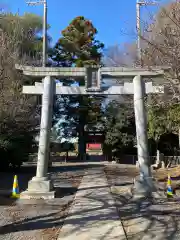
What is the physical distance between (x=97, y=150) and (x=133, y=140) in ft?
119

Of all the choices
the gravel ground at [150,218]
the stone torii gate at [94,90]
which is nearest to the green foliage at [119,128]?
the stone torii gate at [94,90]

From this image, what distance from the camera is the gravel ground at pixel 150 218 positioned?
5.69 m

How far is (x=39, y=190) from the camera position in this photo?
9.88 meters

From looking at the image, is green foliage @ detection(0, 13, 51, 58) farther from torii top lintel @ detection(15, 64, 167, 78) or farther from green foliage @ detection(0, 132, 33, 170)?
torii top lintel @ detection(15, 64, 167, 78)

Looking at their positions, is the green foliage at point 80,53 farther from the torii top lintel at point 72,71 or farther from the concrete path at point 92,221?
the concrete path at point 92,221

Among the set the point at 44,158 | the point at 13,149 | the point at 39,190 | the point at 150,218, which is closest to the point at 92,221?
the point at 150,218

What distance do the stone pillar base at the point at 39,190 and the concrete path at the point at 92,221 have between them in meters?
1.00

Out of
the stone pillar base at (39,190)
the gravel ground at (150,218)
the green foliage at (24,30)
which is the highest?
the green foliage at (24,30)

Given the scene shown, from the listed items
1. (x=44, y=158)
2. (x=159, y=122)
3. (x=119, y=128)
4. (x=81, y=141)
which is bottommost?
(x=44, y=158)

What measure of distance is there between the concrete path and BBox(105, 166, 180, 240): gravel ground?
27 centimetres

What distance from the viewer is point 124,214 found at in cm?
758

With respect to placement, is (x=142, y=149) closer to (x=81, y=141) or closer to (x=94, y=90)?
(x=94, y=90)

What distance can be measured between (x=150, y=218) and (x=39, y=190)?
4314 millimetres

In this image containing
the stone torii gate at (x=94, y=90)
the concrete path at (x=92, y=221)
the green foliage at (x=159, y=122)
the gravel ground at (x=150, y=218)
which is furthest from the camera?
the green foliage at (x=159, y=122)
